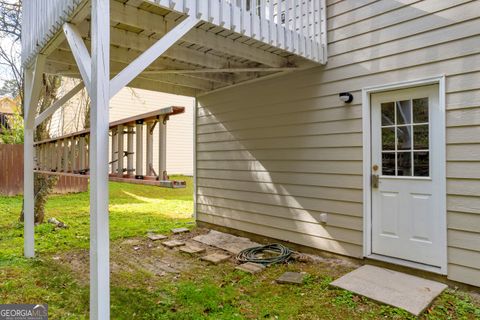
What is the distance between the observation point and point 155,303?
116 inches

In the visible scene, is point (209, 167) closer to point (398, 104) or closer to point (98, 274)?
point (398, 104)

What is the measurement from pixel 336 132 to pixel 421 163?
39.8 inches

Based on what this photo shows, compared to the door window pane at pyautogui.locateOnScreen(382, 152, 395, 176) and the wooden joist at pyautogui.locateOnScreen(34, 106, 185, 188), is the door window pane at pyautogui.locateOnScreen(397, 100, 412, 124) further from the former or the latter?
the wooden joist at pyautogui.locateOnScreen(34, 106, 185, 188)

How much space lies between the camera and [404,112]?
11.6 ft

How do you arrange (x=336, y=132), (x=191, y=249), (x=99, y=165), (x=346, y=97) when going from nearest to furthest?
(x=99, y=165) < (x=346, y=97) < (x=336, y=132) < (x=191, y=249)

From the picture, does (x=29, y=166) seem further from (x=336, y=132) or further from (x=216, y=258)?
(x=336, y=132)

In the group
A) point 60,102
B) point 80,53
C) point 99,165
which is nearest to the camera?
point 99,165

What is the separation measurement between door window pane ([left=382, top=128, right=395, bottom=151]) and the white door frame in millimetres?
160

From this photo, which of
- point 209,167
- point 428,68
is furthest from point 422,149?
Answer: point 209,167

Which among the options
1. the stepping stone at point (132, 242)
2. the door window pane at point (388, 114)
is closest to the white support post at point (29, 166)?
the stepping stone at point (132, 242)

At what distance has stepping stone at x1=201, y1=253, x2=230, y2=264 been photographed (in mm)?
4158

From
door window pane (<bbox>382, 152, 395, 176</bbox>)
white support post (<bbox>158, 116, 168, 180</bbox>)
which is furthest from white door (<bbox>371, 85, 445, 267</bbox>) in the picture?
white support post (<bbox>158, 116, 168, 180</bbox>)

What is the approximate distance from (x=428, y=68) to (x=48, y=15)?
12.6ft

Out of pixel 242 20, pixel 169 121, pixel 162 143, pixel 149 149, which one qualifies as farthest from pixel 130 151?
pixel 169 121
